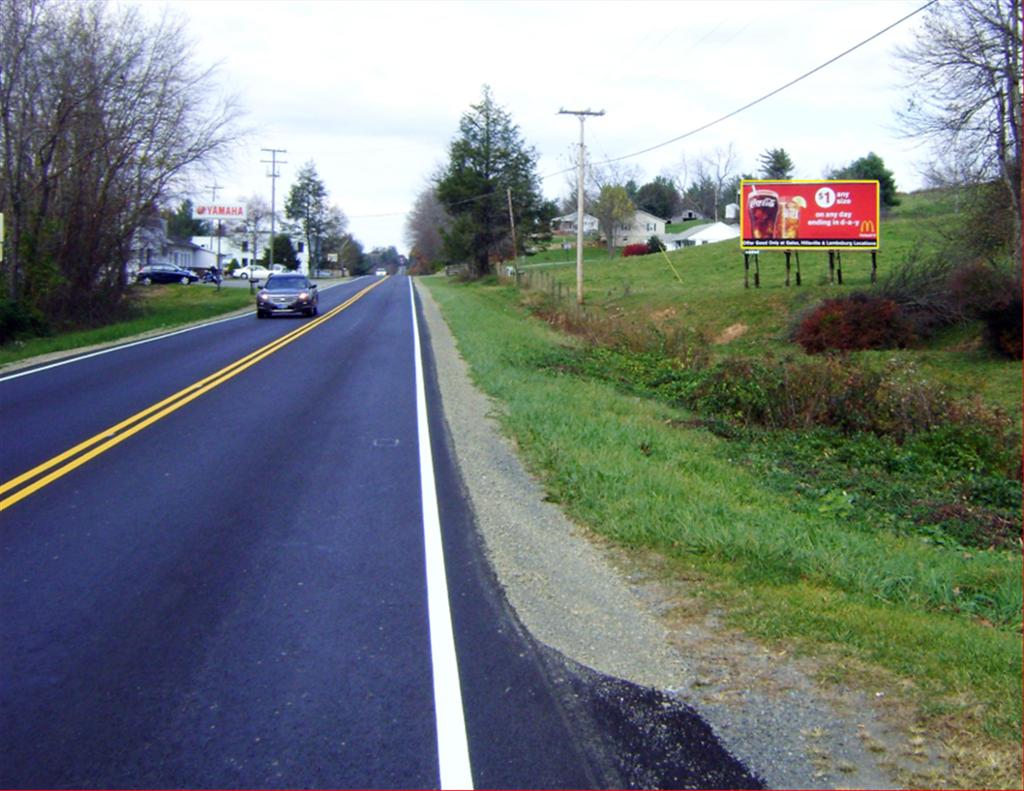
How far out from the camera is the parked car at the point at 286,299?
1518 inches

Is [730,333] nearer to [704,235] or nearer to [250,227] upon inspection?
[704,235]

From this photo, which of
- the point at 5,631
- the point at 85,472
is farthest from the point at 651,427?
the point at 5,631

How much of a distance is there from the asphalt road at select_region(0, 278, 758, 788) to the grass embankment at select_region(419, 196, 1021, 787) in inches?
46.4

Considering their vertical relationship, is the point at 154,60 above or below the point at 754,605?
above

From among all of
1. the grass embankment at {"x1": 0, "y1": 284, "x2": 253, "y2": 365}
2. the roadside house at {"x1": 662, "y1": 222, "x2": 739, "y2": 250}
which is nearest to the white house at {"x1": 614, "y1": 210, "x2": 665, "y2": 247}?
the roadside house at {"x1": 662, "y1": 222, "x2": 739, "y2": 250}

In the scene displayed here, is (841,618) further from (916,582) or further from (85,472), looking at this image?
(85,472)

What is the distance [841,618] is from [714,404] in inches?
471

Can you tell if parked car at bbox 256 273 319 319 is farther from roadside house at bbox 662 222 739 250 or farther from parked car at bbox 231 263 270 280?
roadside house at bbox 662 222 739 250

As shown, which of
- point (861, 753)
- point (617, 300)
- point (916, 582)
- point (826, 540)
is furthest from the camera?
point (617, 300)

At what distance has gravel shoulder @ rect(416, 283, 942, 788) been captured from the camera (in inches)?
181

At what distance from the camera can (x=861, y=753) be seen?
4629 millimetres

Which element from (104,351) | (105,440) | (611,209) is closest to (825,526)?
(105,440)

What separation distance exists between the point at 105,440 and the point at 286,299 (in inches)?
1035

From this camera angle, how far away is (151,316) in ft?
132
